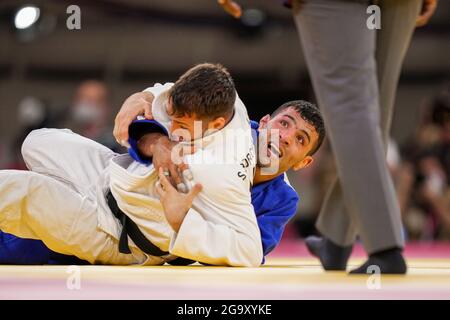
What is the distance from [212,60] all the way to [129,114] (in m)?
7.39

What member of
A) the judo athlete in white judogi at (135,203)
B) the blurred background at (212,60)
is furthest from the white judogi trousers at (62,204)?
the blurred background at (212,60)

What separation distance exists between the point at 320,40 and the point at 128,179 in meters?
0.73

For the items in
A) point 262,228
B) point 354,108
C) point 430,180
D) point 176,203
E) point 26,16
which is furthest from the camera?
point 430,180

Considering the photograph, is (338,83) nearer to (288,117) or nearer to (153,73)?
(288,117)

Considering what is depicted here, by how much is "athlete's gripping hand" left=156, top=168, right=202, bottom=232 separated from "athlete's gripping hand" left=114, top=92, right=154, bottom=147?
264 millimetres

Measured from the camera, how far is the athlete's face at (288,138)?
258cm

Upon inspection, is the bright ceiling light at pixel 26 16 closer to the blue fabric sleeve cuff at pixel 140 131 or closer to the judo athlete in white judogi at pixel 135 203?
the judo athlete in white judogi at pixel 135 203

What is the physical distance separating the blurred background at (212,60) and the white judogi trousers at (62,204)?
484 cm

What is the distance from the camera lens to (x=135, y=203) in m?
2.38

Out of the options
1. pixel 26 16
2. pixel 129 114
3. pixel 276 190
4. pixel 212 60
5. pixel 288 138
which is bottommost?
pixel 276 190

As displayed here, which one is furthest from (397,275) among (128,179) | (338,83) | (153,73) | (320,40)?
(153,73)

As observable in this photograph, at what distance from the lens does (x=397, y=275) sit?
6.89 feet

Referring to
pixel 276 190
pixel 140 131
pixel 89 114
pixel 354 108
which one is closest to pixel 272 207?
pixel 276 190

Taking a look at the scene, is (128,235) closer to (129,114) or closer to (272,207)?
(129,114)
